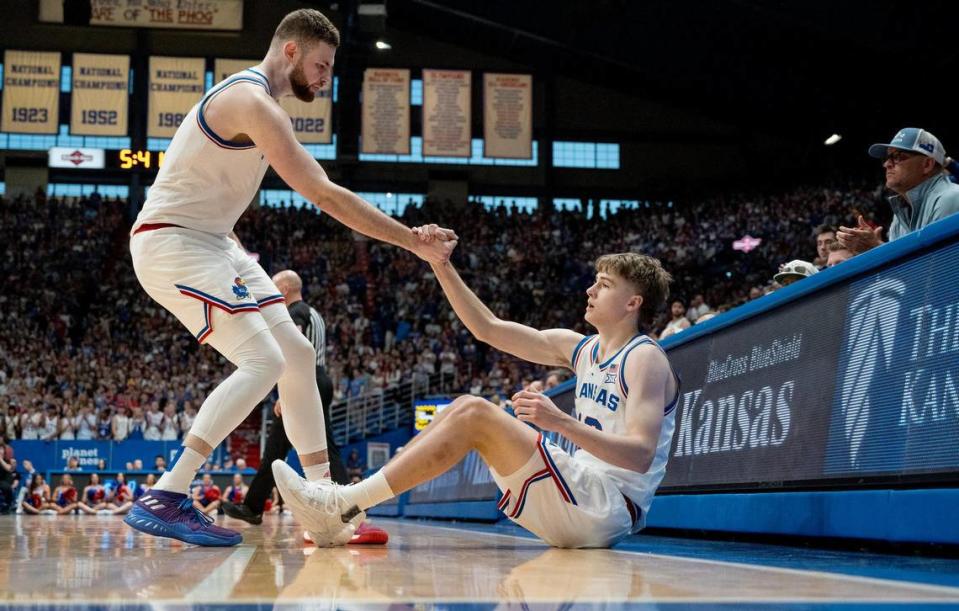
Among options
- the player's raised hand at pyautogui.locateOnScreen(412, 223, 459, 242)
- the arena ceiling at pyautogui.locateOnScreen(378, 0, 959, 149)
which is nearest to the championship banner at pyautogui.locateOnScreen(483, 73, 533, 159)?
the arena ceiling at pyautogui.locateOnScreen(378, 0, 959, 149)

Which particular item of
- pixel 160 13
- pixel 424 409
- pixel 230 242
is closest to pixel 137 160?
pixel 424 409

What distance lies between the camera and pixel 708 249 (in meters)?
23.2

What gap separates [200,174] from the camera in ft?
12.1

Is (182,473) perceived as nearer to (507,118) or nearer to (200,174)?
(200,174)

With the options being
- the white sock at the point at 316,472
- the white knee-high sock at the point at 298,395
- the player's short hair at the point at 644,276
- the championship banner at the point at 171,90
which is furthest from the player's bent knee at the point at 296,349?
the championship banner at the point at 171,90

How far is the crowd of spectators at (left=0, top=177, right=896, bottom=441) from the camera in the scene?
19.5 m

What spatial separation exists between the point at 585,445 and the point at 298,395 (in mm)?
1368

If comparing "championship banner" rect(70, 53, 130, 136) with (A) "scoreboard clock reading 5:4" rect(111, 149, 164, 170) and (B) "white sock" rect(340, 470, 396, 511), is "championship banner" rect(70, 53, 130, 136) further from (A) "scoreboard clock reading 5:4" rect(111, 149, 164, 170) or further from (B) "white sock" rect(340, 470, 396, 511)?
(B) "white sock" rect(340, 470, 396, 511)

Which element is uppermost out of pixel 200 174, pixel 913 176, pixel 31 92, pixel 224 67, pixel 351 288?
pixel 224 67

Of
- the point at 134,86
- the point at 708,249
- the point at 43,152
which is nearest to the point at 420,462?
the point at 708,249

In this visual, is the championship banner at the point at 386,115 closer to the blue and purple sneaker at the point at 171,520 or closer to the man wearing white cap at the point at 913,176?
the man wearing white cap at the point at 913,176

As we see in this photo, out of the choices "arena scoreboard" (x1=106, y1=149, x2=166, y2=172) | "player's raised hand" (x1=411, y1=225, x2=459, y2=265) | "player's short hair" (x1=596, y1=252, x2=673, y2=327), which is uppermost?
"arena scoreboard" (x1=106, y1=149, x2=166, y2=172)

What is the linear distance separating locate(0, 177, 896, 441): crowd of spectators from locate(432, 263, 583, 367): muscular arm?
45.7ft

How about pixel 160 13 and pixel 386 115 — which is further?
pixel 160 13
